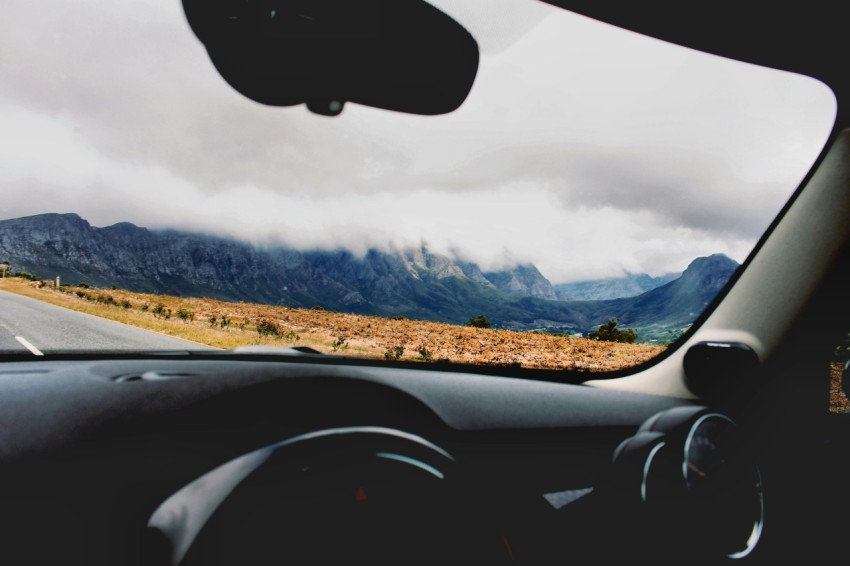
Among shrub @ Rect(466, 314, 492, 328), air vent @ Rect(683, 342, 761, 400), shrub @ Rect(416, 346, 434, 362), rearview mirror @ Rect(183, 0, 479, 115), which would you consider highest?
rearview mirror @ Rect(183, 0, 479, 115)

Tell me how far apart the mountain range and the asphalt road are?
0.63ft

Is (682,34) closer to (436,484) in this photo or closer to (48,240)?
(436,484)

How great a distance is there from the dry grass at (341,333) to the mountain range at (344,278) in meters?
0.07

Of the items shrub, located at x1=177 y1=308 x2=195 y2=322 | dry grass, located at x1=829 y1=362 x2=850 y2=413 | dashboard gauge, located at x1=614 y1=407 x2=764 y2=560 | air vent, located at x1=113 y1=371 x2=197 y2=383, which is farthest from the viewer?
dry grass, located at x1=829 y1=362 x2=850 y2=413

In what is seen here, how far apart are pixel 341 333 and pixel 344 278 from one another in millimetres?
310

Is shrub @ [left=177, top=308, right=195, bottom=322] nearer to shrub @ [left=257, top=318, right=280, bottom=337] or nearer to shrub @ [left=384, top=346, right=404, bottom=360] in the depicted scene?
shrub @ [left=257, top=318, right=280, bottom=337]

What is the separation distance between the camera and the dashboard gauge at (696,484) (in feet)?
8.77

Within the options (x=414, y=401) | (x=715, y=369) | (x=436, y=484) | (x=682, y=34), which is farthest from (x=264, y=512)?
(x=682, y=34)

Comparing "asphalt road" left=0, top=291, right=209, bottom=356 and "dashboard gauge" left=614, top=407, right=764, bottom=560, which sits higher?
"asphalt road" left=0, top=291, right=209, bottom=356

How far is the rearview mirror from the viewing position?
1.87 m

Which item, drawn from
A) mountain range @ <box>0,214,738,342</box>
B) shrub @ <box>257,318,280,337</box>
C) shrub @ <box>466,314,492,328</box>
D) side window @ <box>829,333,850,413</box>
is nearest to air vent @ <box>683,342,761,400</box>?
mountain range @ <box>0,214,738,342</box>

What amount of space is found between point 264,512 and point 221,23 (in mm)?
1796

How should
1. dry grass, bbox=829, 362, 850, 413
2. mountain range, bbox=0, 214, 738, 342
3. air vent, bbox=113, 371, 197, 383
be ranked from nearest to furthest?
air vent, bbox=113, 371, 197, 383 → mountain range, bbox=0, 214, 738, 342 → dry grass, bbox=829, 362, 850, 413

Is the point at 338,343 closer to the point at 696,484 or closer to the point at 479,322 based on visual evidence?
the point at 479,322
